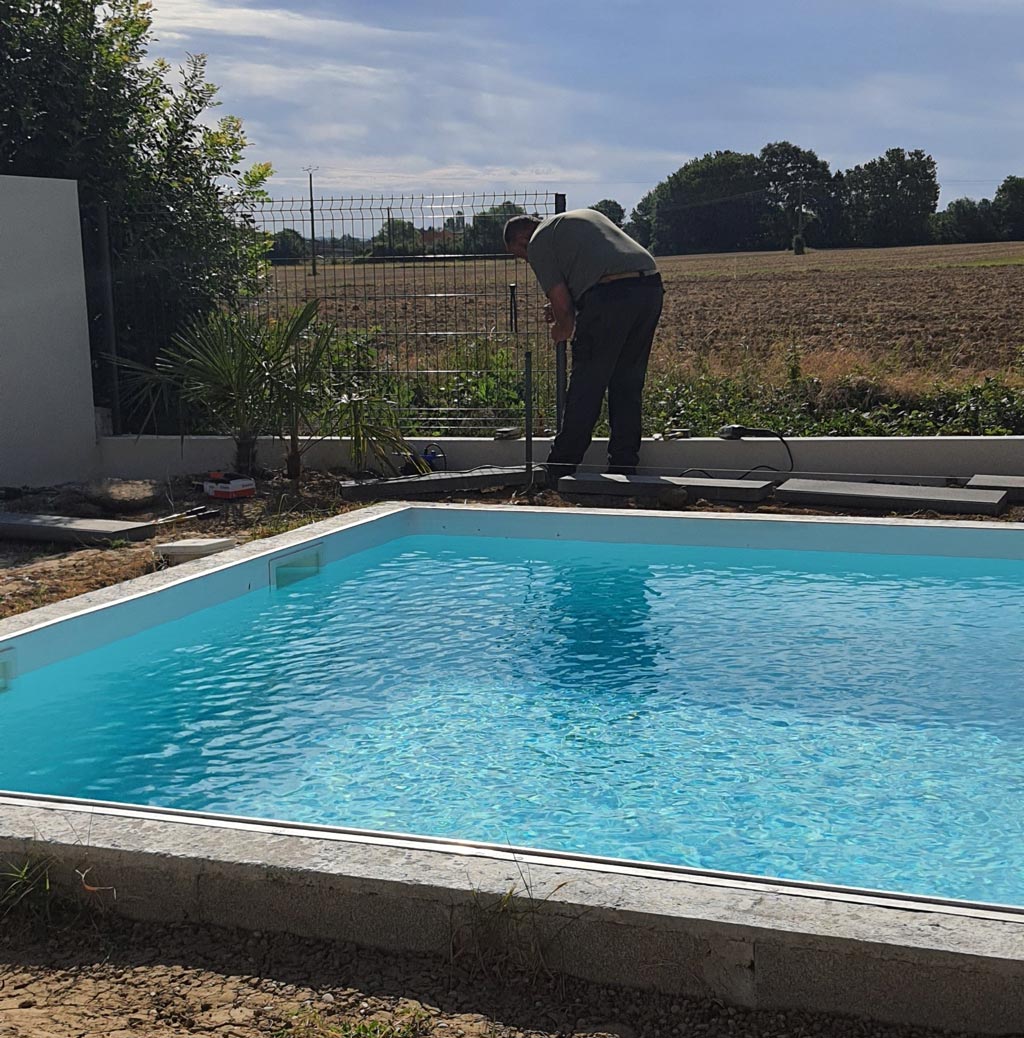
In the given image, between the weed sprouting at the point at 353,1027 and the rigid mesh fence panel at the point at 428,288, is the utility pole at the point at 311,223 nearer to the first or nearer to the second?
the rigid mesh fence panel at the point at 428,288

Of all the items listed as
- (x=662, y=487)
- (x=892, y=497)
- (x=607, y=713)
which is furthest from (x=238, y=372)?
(x=607, y=713)

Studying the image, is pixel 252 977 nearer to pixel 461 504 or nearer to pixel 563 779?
pixel 563 779

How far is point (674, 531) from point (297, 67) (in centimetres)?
602

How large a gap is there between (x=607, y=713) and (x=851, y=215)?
42396 mm

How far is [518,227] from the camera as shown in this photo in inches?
352

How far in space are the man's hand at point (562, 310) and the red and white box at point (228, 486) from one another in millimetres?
2473

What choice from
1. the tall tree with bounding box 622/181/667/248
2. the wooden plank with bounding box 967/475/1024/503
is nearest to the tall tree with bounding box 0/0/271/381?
the wooden plank with bounding box 967/475/1024/503

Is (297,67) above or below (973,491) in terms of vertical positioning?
above

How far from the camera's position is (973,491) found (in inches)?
315

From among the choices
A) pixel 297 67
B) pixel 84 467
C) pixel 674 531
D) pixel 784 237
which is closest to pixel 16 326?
pixel 84 467

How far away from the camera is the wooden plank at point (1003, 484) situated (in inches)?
316

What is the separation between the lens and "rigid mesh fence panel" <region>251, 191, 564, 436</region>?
9.77m

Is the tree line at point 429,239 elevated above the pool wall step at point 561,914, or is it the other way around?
the tree line at point 429,239

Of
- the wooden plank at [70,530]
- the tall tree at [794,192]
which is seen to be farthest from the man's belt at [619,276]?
the tall tree at [794,192]
